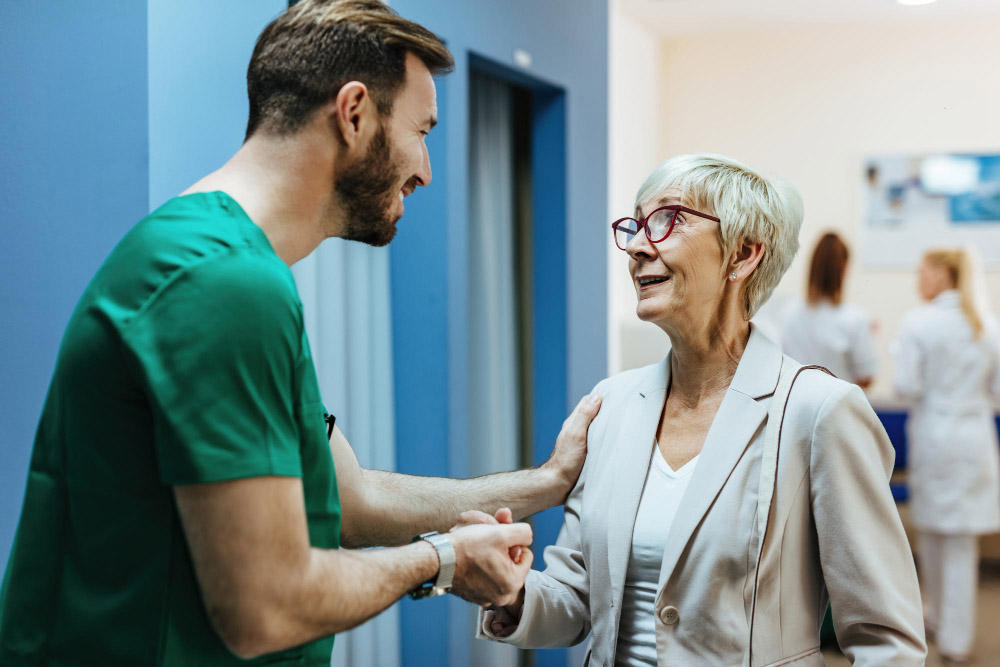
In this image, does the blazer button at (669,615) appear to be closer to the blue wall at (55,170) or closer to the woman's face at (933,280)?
the blue wall at (55,170)

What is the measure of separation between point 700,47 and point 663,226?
5.53 metres

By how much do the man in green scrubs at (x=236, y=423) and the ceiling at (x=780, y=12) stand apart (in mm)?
4859

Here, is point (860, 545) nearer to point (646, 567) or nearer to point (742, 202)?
point (646, 567)

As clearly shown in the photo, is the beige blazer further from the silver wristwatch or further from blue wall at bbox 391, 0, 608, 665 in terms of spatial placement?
blue wall at bbox 391, 0, 608, 665

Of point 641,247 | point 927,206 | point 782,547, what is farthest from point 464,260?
point 927,206

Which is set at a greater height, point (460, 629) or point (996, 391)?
point (996, 391)

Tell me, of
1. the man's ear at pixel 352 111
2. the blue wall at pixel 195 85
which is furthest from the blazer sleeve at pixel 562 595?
the blue wall at pixel 195 85

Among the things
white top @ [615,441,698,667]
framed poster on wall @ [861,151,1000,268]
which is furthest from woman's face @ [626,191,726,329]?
framed poster on wall @ [861,151,1000,268]

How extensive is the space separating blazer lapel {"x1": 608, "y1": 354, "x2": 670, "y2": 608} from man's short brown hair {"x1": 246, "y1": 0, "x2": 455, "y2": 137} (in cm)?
73

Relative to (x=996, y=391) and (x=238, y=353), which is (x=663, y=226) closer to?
(x=238, y=353)

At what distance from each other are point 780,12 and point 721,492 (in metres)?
5.30

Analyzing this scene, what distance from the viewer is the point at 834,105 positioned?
21.9 feet

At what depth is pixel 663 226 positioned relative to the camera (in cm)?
163

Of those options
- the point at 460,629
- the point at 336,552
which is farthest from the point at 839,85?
the point at 336,552
